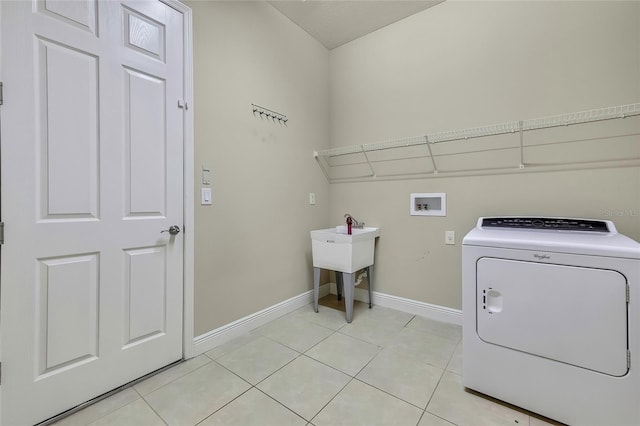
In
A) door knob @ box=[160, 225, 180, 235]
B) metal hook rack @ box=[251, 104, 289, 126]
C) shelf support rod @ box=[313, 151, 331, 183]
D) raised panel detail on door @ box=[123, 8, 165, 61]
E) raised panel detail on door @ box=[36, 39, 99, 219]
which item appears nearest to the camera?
raised panel detail on door @ box=[36, 39, 99, 219]

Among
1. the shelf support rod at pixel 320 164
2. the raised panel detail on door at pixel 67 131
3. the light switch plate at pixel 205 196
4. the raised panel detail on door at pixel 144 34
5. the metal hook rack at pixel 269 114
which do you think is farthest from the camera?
the shelf support rod at pixel 320 164

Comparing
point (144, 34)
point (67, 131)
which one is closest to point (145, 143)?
point (67, 131)

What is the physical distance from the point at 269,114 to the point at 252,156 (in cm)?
42

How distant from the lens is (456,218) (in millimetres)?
2273

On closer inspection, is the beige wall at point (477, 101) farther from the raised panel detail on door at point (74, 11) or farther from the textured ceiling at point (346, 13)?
the raised panel detail on door at point (74, 11)

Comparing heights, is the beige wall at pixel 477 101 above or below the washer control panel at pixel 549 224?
above

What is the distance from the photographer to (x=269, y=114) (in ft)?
7.72

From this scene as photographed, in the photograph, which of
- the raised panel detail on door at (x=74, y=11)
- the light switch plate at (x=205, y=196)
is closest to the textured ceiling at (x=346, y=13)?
the raised panel detail on door at (x=74, y=11)

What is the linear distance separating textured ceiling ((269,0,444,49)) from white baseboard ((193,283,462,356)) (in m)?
2.61

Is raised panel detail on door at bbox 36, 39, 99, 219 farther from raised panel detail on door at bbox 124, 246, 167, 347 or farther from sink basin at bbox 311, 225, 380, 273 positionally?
sink basin at bbox 311, 225, 380, 273

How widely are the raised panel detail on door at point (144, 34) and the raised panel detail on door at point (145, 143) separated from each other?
0.50ft

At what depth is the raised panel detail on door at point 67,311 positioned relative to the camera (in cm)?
127

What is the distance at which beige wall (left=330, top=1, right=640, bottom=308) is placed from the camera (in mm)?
1734

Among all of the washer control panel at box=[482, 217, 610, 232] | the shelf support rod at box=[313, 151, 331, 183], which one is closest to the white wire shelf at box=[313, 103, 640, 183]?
the shelf support rod at box=[313, 151, 331, 183]
